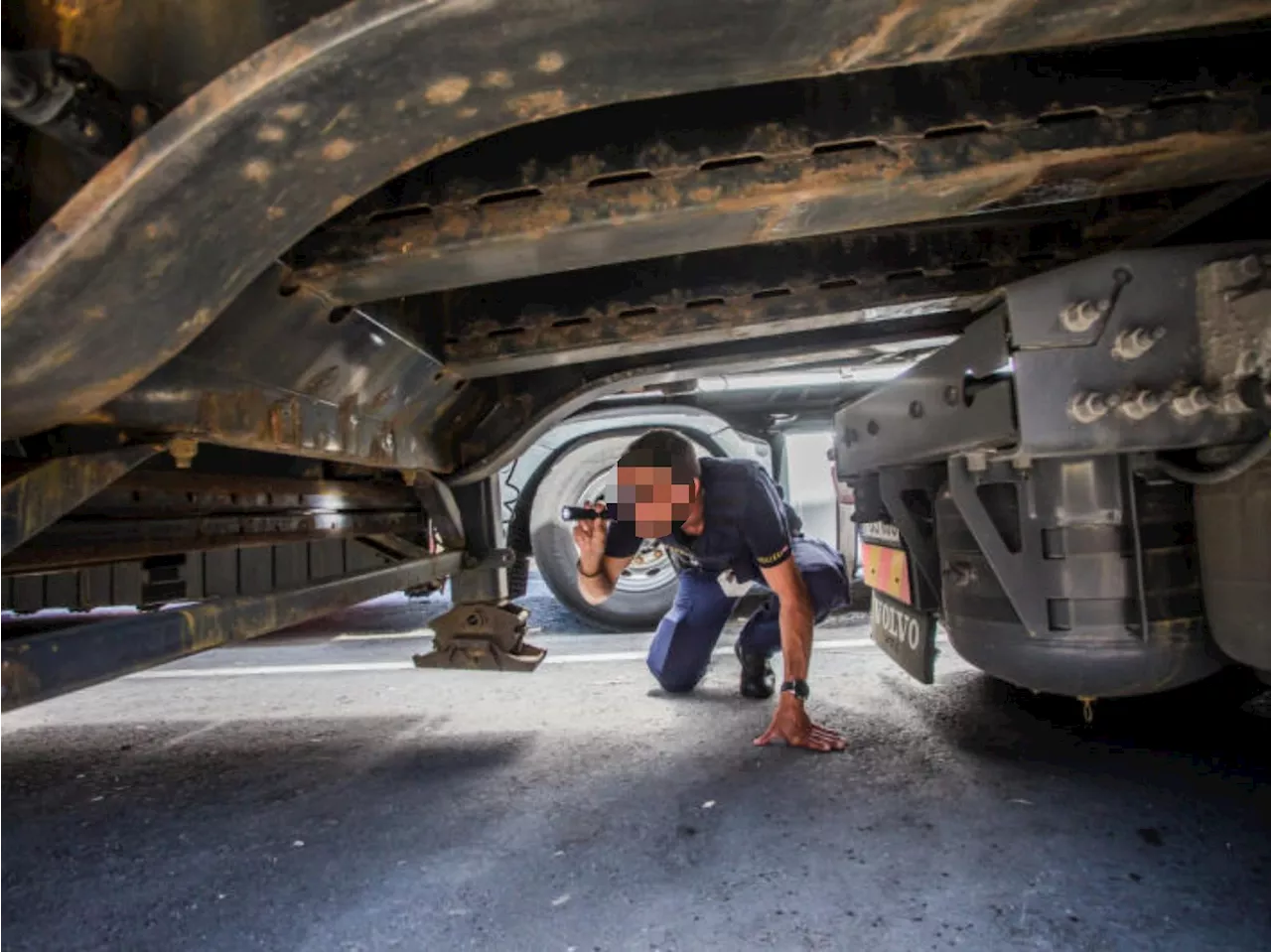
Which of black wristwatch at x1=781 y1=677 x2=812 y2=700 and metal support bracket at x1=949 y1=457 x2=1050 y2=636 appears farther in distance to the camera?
black wristwatch at x1=781 y1=677 x2=812 y2=700

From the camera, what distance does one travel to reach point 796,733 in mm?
2340

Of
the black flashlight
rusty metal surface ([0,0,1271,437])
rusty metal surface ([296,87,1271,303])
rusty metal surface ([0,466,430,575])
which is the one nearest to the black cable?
rusty metal surface ([296,87,1271,303])

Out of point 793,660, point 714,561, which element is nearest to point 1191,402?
point 793,660

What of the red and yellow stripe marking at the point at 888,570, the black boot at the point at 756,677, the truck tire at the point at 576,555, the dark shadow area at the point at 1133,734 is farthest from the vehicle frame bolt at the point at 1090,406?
→ the truck tire at the point at 576,555

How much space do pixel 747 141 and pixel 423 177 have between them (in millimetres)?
565

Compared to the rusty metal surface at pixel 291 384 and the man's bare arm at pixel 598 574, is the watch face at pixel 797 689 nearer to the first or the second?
the man's bare arm at pixel 598 574

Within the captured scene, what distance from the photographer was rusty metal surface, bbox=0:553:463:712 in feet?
3.75

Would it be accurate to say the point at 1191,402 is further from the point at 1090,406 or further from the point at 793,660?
the point at 793,660

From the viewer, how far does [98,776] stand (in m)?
2.40

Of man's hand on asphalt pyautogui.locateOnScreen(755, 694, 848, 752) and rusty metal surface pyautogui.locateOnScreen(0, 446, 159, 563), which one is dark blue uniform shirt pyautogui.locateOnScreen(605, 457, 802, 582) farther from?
rusty metal surface pyautogui.locateOnScreen(0, 446, 159, 563)

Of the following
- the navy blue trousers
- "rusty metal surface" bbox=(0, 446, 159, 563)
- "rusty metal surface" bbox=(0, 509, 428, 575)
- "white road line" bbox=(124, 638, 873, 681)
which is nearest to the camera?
"rusty metal surface" bbox=(0, 446, 159, 563)

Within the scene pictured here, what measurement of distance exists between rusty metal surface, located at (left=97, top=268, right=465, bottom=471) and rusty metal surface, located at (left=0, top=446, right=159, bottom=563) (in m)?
0.07

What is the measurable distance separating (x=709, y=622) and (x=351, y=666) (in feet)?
6.33

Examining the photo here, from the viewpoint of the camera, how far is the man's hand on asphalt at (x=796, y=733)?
91.1 inches
